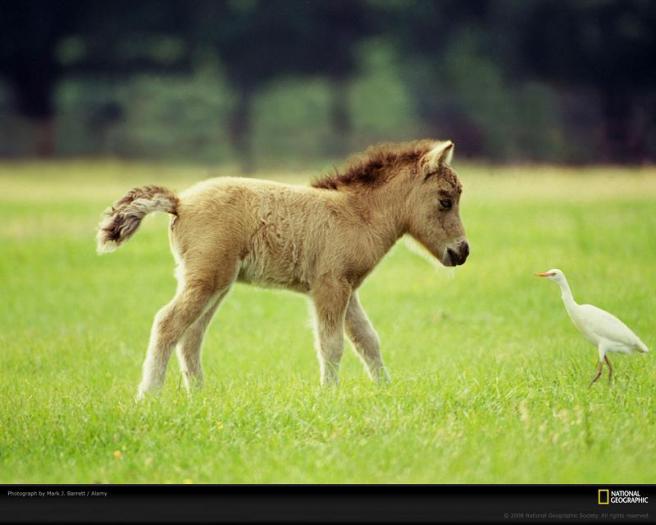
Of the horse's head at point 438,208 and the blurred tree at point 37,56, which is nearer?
the horse's head at point 438,208

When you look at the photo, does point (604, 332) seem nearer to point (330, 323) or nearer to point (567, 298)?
point (567, 298)

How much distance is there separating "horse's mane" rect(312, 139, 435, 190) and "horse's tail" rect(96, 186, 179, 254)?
1.75 m

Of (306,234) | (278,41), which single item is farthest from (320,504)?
(278,41)

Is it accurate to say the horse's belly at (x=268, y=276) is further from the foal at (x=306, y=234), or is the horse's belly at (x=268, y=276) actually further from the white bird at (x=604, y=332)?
the white bird at (x=604, y=332)

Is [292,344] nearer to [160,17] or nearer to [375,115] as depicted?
[375,115]

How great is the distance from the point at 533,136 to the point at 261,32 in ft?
41.5

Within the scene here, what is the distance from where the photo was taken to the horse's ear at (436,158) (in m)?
10.0

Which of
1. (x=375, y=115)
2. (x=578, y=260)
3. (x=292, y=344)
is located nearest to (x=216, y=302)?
(x=292, y=344)

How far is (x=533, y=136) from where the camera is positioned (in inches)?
1484

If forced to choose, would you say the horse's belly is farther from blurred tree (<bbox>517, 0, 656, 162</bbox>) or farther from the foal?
blurred tree (<bbox>517, 0, 656, 162</bbox>)

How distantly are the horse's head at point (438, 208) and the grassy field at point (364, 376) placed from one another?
0.89 m

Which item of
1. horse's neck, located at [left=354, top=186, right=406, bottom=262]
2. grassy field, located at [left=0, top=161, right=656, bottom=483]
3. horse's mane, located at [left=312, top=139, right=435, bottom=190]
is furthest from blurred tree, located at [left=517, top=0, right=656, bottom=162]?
horse's neck, located at [left=354, top=186, right=406, bottom=262]

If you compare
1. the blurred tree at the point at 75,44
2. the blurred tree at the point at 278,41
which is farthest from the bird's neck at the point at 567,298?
the blurred tree at the point at 278,41

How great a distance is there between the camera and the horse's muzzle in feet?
33.6
